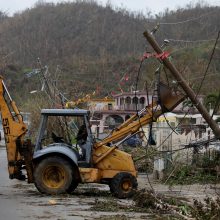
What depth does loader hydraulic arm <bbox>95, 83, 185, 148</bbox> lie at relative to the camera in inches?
648

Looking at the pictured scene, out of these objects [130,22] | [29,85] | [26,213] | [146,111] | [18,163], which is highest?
[130,22]

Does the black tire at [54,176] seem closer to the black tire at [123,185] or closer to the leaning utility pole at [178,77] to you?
the black tire at [123,185]

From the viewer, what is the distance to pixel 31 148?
17.7 m

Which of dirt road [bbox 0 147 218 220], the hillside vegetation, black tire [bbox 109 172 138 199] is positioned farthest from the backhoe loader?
the hillside vegetation

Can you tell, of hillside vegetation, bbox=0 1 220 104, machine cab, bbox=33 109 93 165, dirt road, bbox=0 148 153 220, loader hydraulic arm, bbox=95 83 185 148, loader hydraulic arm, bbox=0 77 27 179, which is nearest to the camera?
dirt road, bbox=0 148 153 220

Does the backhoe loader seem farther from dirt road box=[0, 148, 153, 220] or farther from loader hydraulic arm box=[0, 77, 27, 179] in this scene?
dirt road box=[0, 148, 153, 220]

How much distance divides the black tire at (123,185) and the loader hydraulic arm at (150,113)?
3.69ft

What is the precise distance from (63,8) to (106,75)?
52.6 m

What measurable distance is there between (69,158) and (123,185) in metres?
1.73

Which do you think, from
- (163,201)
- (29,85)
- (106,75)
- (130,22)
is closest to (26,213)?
(163,201)

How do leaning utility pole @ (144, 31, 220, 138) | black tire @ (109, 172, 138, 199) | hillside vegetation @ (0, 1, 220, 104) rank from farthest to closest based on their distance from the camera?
1. hillside vegetation @ (0, 1, 220, 104)
2. black tire @ (109, 172, 138, 199)
3. leaning utility pole @ (144, 31, 220, 138)

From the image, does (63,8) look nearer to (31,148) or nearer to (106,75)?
(106,75)

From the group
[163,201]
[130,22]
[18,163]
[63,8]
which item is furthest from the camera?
[63,8]

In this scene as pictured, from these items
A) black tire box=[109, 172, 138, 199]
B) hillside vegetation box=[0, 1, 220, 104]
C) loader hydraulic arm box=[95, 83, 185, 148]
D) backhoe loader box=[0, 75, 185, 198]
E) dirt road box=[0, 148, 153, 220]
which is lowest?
dirt road box=[0, 148, 153, 220]
